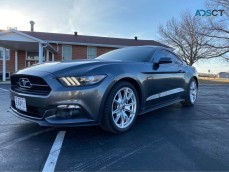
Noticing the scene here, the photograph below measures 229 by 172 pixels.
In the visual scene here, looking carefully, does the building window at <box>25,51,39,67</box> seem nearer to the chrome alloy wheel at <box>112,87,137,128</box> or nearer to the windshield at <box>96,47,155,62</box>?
the windshield at <box>96,47,155,62</box>

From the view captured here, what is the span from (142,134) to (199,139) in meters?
0.86

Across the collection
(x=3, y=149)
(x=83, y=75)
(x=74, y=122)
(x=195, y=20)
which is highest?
(x=195, y=20)

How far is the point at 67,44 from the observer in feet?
72.8

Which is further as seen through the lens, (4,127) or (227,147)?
(4,127)

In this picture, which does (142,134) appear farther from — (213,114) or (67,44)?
(67,44)

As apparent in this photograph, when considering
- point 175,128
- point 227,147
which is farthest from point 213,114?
point 227,147

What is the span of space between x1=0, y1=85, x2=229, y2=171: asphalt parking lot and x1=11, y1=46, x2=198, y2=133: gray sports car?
0.32 m

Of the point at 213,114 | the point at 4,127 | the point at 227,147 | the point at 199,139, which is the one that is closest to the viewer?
the point at 227,147

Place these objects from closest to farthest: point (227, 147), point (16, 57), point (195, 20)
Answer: point (227, 147) → point (16, 57) → point (195, 20)

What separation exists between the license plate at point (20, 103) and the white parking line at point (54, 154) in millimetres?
657

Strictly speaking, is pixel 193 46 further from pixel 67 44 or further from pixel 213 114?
pixel 213 114

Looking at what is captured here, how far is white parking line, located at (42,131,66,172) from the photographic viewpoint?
8.00ft

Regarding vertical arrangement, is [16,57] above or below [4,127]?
above

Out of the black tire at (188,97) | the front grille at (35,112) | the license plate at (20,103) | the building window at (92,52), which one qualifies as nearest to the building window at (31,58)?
the building window at (92,52)
